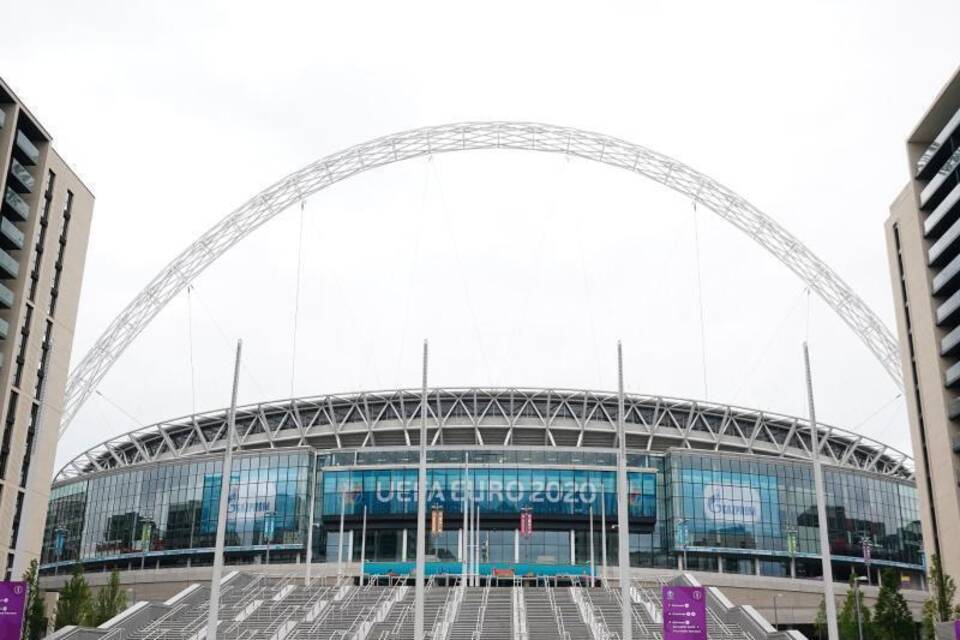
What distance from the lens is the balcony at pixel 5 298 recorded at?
7876cm

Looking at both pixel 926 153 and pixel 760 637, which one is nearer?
pixel 760 637

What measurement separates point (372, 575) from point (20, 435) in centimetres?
4086

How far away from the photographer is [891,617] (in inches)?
2395

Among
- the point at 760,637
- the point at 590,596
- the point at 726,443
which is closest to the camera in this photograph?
the point at 760,637

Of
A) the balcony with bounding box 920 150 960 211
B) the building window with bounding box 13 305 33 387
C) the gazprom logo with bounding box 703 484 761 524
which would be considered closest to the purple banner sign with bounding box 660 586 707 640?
the balcony with bounding box 920 150 960 211

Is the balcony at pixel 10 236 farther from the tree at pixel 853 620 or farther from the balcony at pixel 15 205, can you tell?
the tree at pixel 853 620

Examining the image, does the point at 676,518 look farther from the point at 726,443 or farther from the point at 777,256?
the point at 777,256

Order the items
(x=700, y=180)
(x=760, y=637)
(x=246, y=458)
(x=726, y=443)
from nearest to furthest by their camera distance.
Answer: (x=760, y=637), (x=700, y=180), (x=246, y=458), (x=726, y=443)

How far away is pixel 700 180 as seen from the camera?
350ft

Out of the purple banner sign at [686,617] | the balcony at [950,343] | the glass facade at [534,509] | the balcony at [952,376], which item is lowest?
the purple banner sign at [686,617]

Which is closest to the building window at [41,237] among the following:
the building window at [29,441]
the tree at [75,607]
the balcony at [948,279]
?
the building window at [29,441]

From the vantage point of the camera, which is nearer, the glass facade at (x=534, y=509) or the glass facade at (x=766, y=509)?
the glass facade at (x=766, y=509)

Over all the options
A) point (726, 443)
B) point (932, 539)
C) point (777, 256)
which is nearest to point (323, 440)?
point (726, 443)

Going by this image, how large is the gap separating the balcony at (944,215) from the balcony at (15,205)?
7224 cm
